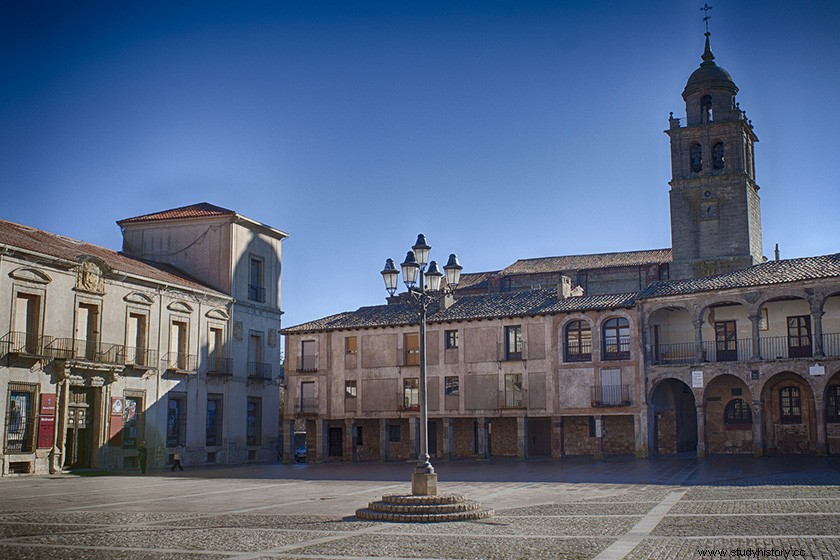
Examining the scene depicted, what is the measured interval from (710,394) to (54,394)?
1157 inches

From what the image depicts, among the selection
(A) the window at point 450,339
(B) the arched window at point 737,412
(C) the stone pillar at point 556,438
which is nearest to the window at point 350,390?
(A) the window at point 450,339

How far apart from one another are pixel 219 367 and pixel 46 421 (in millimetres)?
11570

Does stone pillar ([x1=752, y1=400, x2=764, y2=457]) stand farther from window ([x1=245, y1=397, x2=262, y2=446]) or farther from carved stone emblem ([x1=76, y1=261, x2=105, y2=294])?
carved stone emblem ([x1=76, y1=261, x2=105, y2=294])

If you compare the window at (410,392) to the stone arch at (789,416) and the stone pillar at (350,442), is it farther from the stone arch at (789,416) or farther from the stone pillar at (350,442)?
the stone arch at (789,416)

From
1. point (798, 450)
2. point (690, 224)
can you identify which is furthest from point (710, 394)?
point (690, 224)

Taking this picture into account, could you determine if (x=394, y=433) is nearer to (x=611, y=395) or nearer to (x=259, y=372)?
(x=259, y=372)

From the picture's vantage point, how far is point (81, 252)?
129ft

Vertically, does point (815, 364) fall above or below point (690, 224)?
below

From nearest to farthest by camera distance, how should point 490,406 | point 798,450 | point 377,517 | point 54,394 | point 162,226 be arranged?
point 377,517
point 54,394
point 798,450
point 490,406
point 162,226

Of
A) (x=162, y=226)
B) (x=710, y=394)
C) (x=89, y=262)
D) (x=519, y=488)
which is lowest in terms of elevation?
(x=519, y=488)

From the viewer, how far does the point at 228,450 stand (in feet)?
151

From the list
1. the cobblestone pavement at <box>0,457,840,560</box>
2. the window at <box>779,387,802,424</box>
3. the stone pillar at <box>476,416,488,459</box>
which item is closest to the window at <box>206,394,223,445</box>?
the cobblestone pavement at <box>0,457,840,560</box>

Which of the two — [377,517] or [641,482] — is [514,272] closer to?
[641,482]

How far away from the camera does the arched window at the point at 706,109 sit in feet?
181
